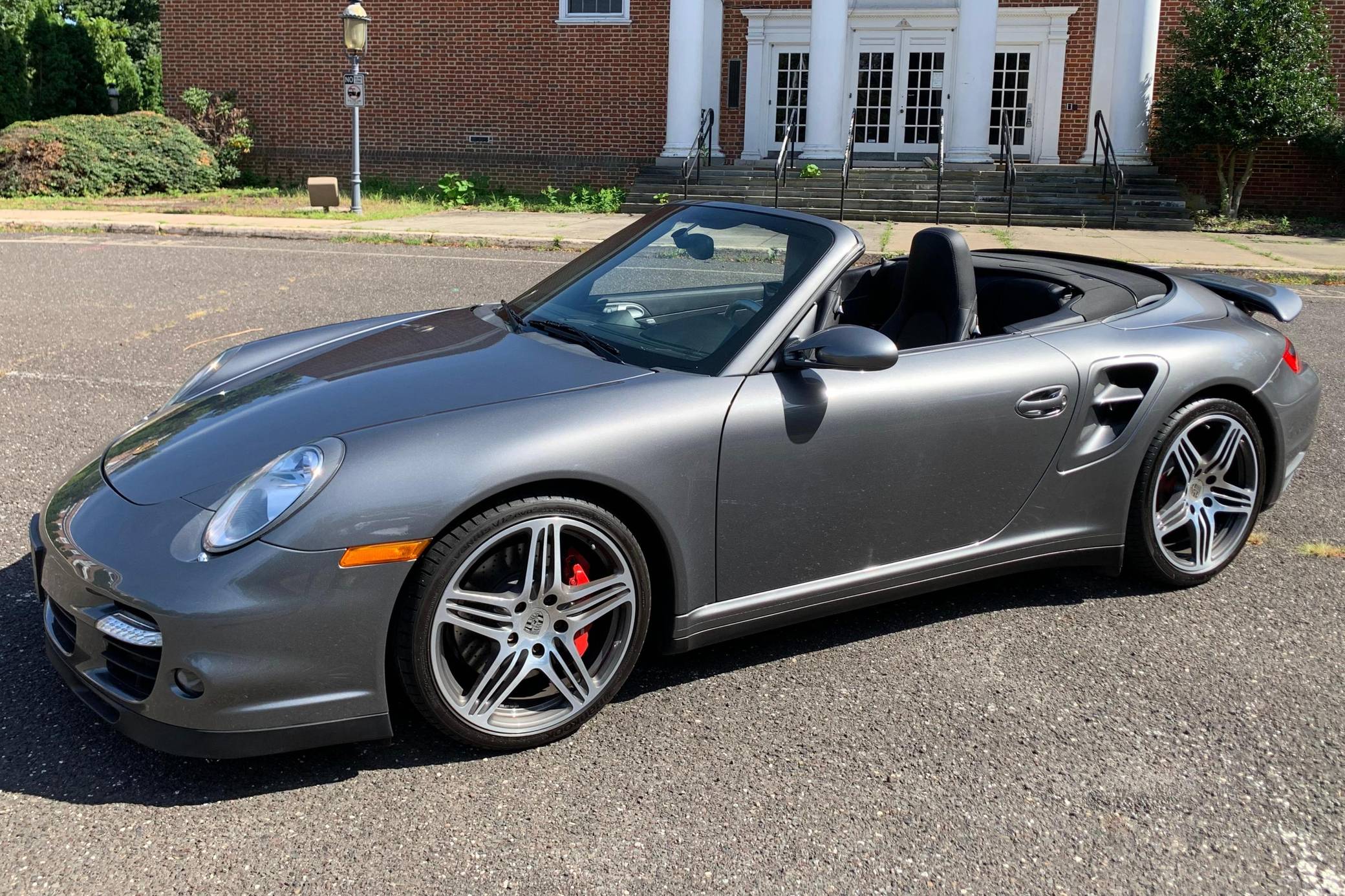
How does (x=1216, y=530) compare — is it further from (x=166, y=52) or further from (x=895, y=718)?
(x=166, y=52)

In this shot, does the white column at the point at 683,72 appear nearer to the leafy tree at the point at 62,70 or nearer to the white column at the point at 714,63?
the white column at the point at 714,63

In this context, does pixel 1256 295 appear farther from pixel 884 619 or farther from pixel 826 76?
pixel 826 76

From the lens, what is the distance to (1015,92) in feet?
76.6

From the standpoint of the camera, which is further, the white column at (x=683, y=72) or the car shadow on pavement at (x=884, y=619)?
the white column at (x=683, y=72)

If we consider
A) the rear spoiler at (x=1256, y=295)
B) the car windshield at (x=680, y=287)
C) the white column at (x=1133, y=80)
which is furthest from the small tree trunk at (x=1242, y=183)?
the car windshield at (x=680, y=287)

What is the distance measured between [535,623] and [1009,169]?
673 inches

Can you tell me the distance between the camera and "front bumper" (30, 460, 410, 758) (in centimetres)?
264

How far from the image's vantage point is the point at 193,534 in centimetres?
275

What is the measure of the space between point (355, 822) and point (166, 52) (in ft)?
90.9

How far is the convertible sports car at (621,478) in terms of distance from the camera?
8.97 feet

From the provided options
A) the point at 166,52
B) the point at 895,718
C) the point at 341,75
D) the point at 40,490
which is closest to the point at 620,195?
the point at 341,75

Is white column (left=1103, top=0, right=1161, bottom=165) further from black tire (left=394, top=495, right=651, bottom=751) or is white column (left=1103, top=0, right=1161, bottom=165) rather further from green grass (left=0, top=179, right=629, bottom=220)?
black tire (left=394, top=495, right=651, bottom=751)

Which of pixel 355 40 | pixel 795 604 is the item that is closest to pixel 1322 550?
pixel 795 604

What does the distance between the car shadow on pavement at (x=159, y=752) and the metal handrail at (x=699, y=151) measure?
1633 cm
